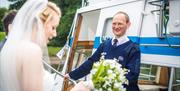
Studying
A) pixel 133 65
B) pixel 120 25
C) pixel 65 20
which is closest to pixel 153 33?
pixel 120 25

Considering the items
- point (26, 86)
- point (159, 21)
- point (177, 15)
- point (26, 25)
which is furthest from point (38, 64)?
→ point (159, 21)

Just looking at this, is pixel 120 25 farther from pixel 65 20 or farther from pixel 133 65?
pixel 65 20

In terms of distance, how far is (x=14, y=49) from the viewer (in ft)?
7.45

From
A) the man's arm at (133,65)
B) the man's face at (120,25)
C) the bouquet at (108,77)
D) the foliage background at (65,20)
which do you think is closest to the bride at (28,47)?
the bouquet at (108,77)

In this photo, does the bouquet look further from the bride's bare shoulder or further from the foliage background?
the foliage background

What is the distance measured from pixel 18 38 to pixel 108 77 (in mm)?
993

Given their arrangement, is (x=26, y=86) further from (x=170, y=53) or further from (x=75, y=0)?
(x=75, y=0)

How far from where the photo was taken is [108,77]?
3.11m

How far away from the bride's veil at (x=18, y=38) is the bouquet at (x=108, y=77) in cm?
81

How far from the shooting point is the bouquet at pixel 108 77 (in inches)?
122

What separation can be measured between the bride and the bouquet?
2.42 ft

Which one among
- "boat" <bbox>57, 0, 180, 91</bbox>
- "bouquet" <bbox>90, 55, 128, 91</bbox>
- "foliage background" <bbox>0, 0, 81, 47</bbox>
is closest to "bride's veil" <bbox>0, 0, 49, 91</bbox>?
"bouquet" <bbox>90, 55, 128, 91</bbox>

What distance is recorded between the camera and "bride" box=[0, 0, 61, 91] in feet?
7.22

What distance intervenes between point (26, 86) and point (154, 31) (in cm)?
241
